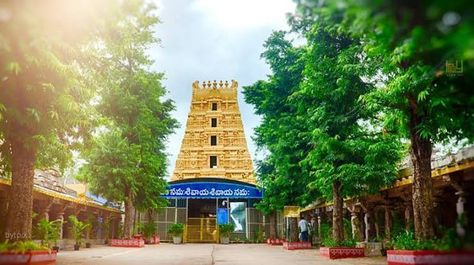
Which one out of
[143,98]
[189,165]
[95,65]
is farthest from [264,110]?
[189,165]

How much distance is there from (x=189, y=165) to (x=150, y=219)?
29.4ft

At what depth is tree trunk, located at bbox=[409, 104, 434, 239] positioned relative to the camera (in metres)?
8.86

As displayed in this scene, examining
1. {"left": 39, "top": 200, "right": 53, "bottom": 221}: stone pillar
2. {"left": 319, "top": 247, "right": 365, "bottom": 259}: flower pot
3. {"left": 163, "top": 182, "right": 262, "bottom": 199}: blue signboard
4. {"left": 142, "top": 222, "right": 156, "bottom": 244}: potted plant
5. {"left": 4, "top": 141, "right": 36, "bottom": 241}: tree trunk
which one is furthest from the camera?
{"left": 163, "top": 182, "right": 262, "bottom": 199}: blue signboard

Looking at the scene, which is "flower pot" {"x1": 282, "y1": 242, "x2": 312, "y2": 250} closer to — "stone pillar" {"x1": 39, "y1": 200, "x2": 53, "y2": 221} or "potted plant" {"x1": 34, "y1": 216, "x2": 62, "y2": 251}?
"potted plant" {"x1": 34, "y1": 216, "x2": 62, "y2": 251}

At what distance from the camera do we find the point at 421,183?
915 cm

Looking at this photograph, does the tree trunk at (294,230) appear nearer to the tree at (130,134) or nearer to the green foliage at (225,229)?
the green foliage at (225,229)

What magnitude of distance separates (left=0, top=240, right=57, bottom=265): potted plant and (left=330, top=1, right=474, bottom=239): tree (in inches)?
262

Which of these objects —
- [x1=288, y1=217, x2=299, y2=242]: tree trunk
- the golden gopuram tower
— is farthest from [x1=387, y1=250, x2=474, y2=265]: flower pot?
the golden gopuram tower

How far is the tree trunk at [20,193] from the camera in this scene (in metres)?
9.11

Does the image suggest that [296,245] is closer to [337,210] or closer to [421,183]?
[337,210]

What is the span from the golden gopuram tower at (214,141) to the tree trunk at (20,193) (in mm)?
30394

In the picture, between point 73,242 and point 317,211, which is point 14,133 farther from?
point 317,211

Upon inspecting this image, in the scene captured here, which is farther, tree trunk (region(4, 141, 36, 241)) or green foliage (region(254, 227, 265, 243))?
green foliage (region(254, 227, 265, 243))

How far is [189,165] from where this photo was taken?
134 feet
